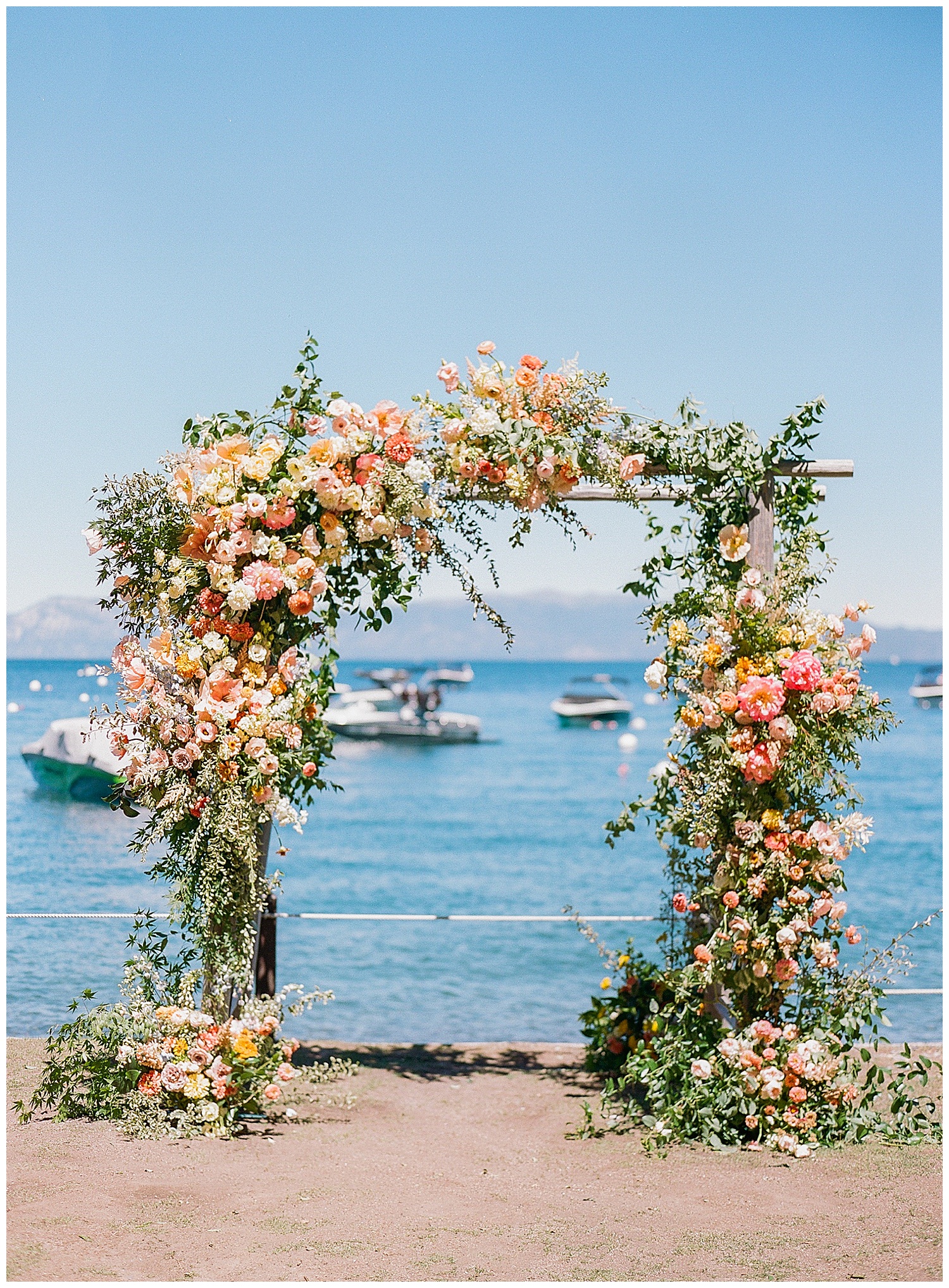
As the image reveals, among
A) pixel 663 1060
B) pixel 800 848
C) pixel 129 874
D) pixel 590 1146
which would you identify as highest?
pixel 800 848

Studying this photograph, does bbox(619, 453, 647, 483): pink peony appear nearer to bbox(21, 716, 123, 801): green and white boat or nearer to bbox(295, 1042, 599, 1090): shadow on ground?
bbox(295, 1042, 599, 1090): shadow on ground

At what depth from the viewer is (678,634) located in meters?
4.67

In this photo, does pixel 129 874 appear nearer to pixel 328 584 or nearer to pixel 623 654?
pixel 328 584

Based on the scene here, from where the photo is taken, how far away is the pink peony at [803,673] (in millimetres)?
4379

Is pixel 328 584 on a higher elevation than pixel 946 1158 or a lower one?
higher

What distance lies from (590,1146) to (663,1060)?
439 mm

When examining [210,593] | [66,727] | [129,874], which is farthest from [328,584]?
[66,727]

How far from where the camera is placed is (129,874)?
1477 centimetres

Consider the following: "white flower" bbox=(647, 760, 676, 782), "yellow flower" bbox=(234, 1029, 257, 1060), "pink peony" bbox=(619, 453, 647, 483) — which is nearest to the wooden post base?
"yellow flower" bbox=(234, 1029, 257, 1060)

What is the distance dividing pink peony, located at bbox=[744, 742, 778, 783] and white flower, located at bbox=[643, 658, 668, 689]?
47cm

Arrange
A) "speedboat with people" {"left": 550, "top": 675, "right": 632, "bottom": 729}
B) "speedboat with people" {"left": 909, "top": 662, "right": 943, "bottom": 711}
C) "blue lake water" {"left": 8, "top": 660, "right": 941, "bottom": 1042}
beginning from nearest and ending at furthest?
"blue lake water" {"left": 8, "top": 660, "right": 941, "bottom": 1042} < "speedboat with people" {"left": 550, "top": 675, "right": 632, "bottom": 729} < "speedboat with people" {"left": 909, "top": 662, "right": 943, "bottom": 711}

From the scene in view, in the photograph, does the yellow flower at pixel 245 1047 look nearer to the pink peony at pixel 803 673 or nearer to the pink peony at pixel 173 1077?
the pink peony at pixel 173 1077

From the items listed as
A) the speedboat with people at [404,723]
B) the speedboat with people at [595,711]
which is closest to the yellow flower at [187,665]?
the speedboat with people at [404,723]

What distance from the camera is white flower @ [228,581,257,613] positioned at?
4348 millimetres
